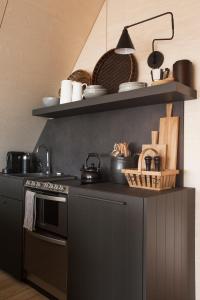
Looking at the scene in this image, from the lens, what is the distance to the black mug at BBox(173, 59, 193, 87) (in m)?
1.87

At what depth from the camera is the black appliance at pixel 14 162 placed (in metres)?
2.99

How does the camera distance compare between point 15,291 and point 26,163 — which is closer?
point 15,291

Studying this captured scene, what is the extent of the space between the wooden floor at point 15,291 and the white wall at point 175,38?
133 cm

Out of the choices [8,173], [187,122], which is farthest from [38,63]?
[187,122]

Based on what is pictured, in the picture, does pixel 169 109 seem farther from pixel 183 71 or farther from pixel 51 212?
pixel 51 212

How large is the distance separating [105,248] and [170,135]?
939mm

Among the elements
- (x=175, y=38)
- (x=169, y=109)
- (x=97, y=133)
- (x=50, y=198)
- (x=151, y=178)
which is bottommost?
(x=50, y=198)

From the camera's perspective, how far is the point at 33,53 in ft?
8.14

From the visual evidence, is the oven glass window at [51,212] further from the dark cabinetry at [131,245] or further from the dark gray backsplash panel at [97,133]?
the dark gray backsplash panel at [97,133]

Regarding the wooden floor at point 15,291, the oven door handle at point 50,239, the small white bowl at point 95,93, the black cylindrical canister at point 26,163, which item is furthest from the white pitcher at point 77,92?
the wooden floor at point 15,291

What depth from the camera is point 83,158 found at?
2.69m

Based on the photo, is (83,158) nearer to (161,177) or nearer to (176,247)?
(161,177)

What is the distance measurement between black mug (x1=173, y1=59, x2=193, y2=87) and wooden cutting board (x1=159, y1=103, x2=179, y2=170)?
222 millimetres

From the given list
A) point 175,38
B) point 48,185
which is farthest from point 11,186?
point 175,38
